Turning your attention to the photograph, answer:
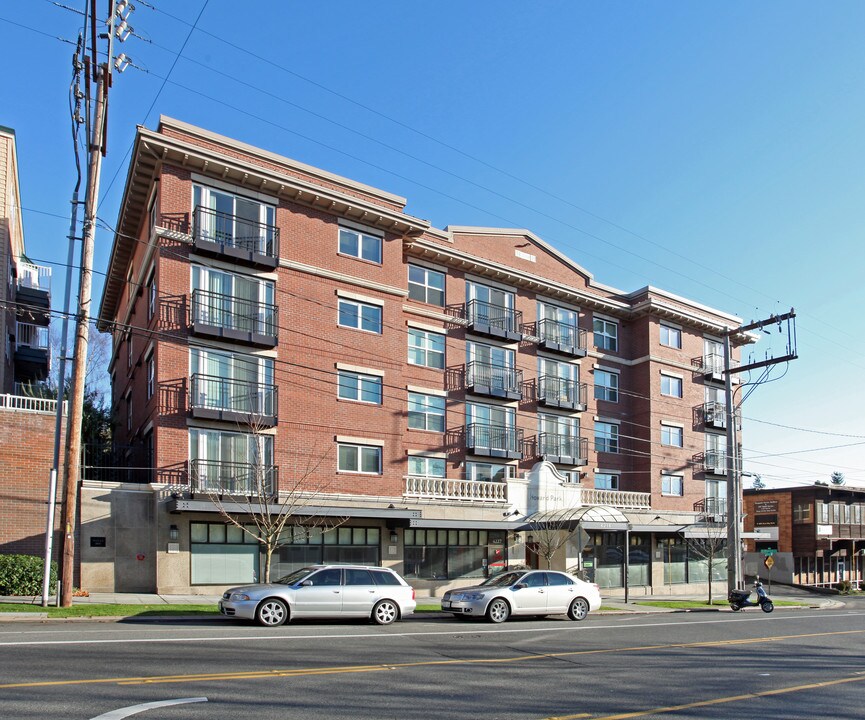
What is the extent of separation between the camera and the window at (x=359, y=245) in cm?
3083

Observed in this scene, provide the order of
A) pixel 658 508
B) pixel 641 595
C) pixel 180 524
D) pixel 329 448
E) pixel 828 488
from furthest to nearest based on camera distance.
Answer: pixel 828 488 → pixel 658 508 → pixel 641 595 → pixel 329 448 → pixel 180 524

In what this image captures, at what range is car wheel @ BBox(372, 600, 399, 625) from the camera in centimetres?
1959

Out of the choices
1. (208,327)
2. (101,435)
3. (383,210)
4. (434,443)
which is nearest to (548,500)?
(434,443)

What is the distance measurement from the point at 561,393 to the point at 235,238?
57.3 feet

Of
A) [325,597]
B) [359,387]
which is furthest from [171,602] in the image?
[359,387]

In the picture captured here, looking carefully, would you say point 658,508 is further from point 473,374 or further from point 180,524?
point 180,524

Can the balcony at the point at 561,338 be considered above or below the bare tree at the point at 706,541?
above

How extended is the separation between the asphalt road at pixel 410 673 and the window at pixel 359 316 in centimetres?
1340

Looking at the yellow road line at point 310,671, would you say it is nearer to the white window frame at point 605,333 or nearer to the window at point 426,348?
the window at point 426,348

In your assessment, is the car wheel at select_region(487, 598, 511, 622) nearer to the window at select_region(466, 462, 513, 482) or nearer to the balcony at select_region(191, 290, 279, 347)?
the balcony at select_region(191, 290, 279, 347)

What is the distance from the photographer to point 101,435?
3322cm

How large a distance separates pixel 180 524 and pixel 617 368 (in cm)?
2424

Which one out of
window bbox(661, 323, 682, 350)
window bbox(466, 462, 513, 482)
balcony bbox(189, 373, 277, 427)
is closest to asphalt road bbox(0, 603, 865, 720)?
balcony bbox(189, 373, 277, 427)

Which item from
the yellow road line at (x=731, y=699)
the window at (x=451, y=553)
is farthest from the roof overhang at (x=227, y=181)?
the yellow road line at (x=731, y=699)
